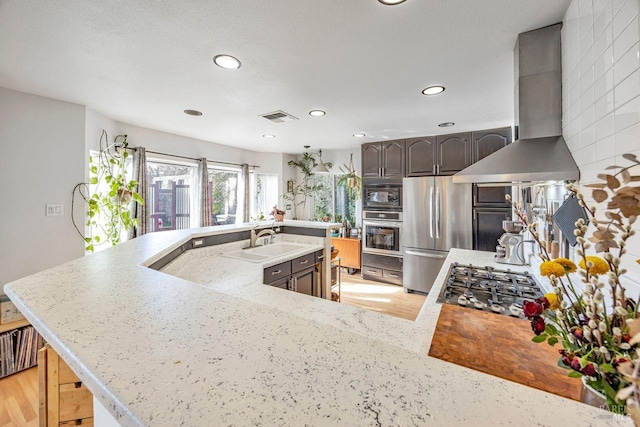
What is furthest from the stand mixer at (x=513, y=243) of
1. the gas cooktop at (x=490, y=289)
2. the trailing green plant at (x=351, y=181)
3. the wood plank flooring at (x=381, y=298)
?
the trailing green plant at (x=351, y=181)

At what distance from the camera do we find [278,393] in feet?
1.44

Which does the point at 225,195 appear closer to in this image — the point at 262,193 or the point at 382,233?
the point at 262,193

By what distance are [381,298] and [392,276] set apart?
59cm

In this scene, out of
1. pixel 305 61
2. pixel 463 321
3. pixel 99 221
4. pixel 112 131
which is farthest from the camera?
pixel 112 131

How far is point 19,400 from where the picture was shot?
76.0 inches

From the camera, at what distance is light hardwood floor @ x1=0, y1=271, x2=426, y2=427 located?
181 centimetres

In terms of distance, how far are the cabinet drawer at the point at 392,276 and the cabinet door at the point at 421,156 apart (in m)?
1.57

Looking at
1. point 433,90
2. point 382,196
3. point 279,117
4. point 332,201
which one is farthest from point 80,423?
point 332,201

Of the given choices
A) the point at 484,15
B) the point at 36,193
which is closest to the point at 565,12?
the point at 484,15

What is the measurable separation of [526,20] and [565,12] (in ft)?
0.52

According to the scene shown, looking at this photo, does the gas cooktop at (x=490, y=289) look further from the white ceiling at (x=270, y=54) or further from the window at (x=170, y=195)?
the window at (x=170, y=195)

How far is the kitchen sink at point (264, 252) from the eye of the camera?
2577 mm

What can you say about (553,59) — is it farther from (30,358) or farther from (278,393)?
(30,358)

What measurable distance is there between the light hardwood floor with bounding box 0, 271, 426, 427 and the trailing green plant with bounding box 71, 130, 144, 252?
45.6 inches
